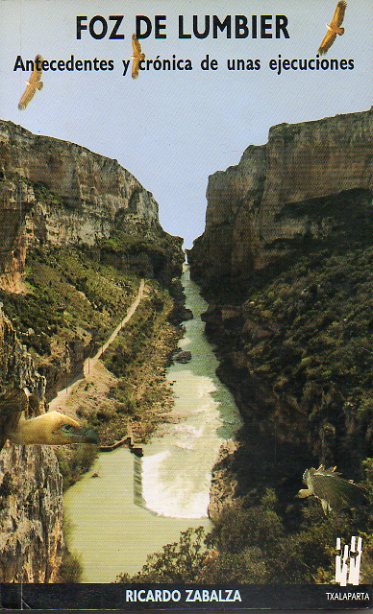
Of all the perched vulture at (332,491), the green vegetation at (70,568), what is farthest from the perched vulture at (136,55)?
the green vegetation at (70,568)

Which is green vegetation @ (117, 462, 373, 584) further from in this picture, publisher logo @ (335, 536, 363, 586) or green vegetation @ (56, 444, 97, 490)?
green vegetation @ (56, 444, 97, 490)

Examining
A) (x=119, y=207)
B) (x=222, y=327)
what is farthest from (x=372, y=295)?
(x=119, y=207)

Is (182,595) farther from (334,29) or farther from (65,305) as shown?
(334,29)

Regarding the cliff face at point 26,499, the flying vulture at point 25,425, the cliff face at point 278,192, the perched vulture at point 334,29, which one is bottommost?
the cliff face at point 26,499

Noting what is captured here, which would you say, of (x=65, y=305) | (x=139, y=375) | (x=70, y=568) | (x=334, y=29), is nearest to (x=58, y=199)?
(x=65, y=305)

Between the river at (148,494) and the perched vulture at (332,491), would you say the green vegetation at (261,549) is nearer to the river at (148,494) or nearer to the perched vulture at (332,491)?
the perched vulture at (332,491)

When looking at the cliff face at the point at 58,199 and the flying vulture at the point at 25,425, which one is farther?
the cliff face at the point at 58,199

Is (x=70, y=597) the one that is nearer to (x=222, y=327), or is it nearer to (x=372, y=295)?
Result: (x=222, y=327)
